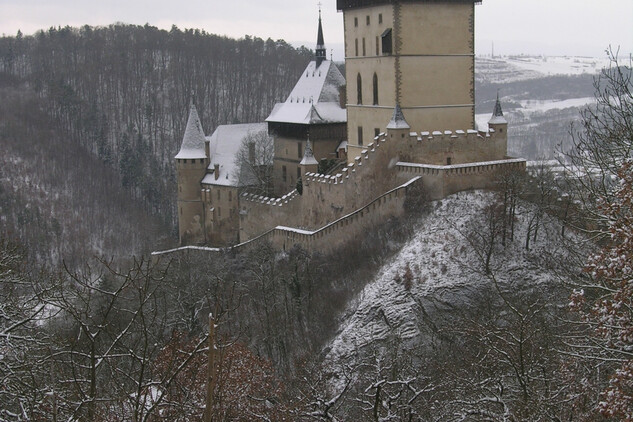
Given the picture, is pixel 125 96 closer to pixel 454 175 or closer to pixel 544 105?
pixel 454 175

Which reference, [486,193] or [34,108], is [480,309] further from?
[34,108]

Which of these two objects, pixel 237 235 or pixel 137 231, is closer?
pixel 237 235

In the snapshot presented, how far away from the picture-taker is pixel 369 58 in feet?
129

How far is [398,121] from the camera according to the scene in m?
36.6

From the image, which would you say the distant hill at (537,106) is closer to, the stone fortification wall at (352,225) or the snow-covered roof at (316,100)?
the snow-covered roof at (316,100)

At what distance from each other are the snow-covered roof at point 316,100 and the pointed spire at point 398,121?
30.6 ft

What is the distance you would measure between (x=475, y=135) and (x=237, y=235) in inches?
582

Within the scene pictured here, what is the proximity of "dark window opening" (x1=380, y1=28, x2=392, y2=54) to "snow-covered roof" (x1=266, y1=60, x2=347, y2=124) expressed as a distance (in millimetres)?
8226

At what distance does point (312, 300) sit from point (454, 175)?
7.57m

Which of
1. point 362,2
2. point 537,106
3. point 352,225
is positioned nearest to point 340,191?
point 352,225

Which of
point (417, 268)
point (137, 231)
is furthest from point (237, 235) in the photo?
point (137, 231)

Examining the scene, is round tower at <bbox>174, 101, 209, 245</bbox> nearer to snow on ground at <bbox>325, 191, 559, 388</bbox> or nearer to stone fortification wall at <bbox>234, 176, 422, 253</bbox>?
stone fortification wall at <bbox>234, 176, 422, 253</bbox>

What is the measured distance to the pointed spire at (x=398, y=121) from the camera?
3650cm

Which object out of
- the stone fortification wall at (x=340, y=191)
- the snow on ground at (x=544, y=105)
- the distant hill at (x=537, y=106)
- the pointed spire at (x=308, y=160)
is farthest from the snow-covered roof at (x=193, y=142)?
the snow on ground at (x=544, y=105)
